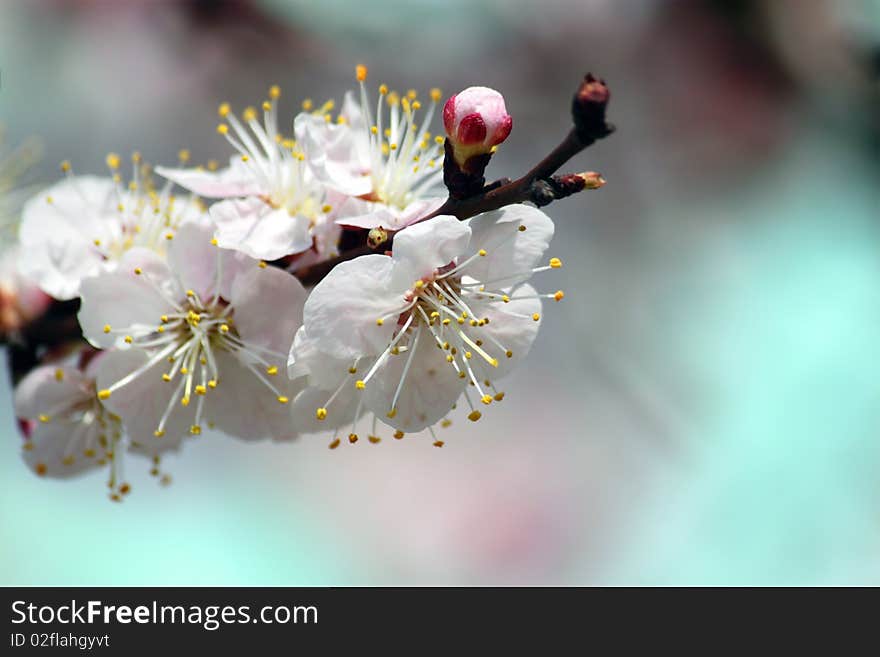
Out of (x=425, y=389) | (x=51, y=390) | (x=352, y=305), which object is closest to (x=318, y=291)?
(x=352, y=305)

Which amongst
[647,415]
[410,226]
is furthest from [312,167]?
[647,415]

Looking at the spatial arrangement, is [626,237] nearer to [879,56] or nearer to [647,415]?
[647,415]

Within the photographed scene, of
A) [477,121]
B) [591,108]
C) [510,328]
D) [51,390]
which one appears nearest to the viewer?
[591,108]

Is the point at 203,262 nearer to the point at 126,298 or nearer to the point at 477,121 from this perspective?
the point at 126,298

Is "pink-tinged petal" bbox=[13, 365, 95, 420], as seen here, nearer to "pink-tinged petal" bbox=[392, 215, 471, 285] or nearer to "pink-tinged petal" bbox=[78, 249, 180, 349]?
"pink-tinged petal" bbox=[78, 249, 180, 349]

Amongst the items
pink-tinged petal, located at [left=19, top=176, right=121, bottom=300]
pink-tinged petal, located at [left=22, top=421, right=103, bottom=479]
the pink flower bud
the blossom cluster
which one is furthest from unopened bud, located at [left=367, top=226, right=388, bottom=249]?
pink-tinged petal, located at [left=22, top=421, right=103, bottom=479]

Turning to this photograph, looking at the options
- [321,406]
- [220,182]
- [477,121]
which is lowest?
[321,406]

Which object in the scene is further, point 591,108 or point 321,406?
point 321,406

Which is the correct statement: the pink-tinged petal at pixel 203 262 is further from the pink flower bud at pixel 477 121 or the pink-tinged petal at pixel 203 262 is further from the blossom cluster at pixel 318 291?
the pink flower bud at pixel 477 121
